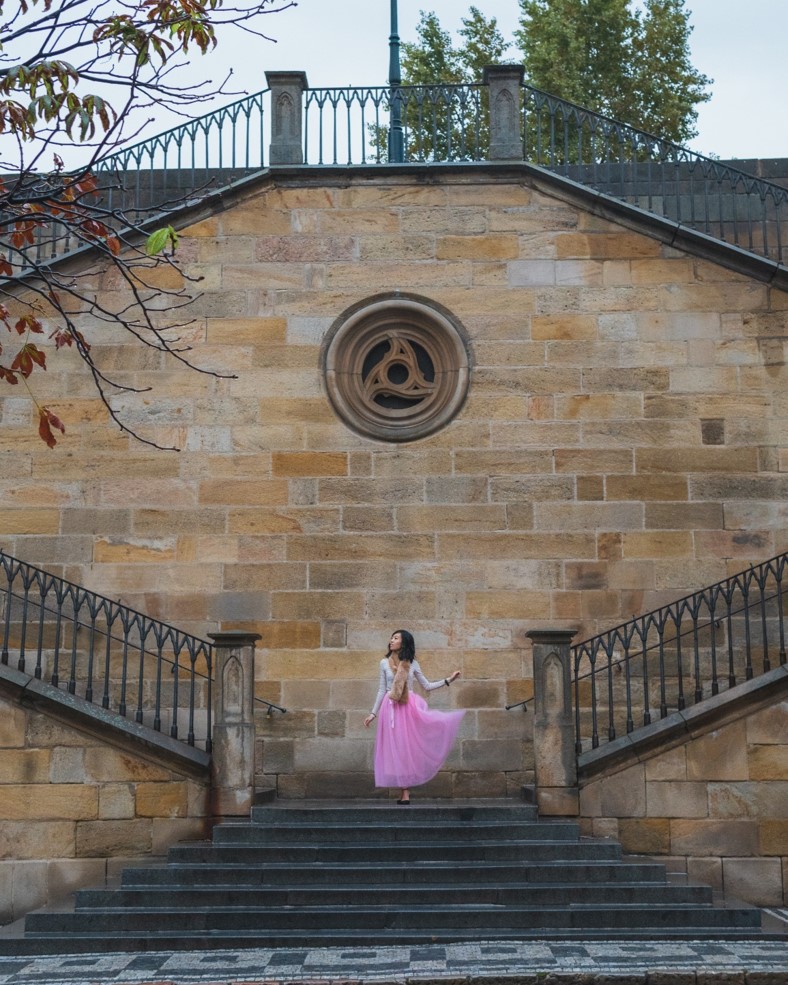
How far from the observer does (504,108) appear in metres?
14.5

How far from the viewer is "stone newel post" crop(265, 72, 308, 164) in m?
14.4

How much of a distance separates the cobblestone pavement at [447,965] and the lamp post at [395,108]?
8.25 meters

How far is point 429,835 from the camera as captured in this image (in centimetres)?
1088

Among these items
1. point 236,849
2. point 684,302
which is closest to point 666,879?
point 236,849

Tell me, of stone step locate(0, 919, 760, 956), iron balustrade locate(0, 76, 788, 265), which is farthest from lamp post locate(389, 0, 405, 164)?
stone step locate(0, 919, 760, 956)

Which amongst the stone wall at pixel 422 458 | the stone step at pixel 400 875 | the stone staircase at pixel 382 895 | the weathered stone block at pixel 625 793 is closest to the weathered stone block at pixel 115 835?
the stone staircase at pixel 382 895

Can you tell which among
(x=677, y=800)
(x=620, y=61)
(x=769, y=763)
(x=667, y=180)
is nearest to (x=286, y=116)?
(x=667, y=180)

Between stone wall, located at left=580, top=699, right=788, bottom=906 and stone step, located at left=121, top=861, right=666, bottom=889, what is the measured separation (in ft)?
2.91

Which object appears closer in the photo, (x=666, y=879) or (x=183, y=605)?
(x=666, y=879)

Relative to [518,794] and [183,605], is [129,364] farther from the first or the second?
[518,794]

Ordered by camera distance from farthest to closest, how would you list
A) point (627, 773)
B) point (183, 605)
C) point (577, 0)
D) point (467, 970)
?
1. point (577, 0)
2. point (183, 605)
3. point (627, 773)
4. point (467, 970)

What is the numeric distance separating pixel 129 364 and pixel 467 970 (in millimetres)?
7673

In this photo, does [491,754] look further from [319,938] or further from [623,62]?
[623,62]

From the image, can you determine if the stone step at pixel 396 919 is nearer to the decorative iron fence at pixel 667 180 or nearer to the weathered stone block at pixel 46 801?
the weathered stone block at pixel 46 801
